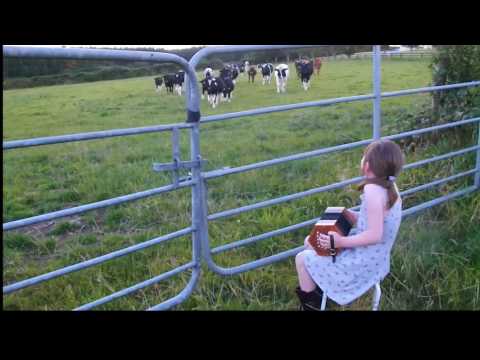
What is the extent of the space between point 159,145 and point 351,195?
137 inches

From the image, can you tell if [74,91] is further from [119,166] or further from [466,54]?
[466,54]

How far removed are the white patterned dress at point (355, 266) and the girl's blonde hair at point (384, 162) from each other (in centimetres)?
12

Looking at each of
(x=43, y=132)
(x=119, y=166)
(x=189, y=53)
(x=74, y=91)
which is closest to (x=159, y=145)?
(x=119, y=166)

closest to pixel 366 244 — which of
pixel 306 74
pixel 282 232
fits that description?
pixel 282 232

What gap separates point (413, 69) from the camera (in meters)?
16.4

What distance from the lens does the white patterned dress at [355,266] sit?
7.91ft

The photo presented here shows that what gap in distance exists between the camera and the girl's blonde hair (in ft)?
7.55

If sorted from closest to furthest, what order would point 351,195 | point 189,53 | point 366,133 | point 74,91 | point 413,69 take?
1. point 189,53
2. point 351,195
3. point 366,133
4. point 74,91
5. point 413,69

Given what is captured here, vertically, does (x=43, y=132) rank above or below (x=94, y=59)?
below

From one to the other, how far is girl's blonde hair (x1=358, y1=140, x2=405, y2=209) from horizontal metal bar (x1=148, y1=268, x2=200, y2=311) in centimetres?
107

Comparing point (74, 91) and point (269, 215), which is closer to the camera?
point (269, 215)

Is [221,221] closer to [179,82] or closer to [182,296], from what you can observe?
[182,296]
